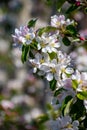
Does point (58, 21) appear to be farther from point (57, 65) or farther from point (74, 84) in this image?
point (74, 84)

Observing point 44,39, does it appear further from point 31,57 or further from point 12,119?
point 12,119

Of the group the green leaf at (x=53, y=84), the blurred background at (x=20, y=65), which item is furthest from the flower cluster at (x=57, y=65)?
the blurred background at (x=20, y=65)

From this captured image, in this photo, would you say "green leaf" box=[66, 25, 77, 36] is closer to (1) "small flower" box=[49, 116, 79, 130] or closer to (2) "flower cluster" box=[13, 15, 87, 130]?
(2) "flower cluster" box=[13, 15, 87, 130]

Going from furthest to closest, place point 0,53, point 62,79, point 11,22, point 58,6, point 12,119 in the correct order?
point 11,22
point 0,53
point 12,119
point 58,6
point 62,79

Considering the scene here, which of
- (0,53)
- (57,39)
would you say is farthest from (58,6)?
(0,53)

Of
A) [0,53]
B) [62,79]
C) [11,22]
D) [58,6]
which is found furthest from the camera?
[11,22]

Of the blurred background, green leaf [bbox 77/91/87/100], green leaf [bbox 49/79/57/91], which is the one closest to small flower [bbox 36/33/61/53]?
green leaf [bbox 49/79/57/91]

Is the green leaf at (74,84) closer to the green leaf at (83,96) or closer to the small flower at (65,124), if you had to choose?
the green leaf at (83,96)

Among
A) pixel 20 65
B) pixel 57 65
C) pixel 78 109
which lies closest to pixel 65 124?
pixel 78 109
